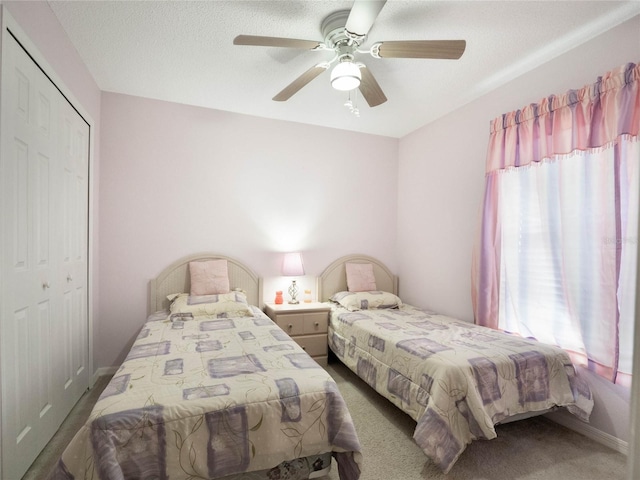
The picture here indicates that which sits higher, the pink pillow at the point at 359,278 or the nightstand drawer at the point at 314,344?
the pink pillow at the point at 359,278

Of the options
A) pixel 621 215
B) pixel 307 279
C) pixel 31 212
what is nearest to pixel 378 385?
pixel 307 279

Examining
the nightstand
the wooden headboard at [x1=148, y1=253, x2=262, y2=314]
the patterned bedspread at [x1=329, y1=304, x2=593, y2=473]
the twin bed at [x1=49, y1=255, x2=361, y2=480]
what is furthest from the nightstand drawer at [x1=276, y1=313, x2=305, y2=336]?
the twin bed at [x1=49, y1=255, x2=361, y2=480]

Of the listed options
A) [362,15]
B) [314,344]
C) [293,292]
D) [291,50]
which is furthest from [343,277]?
[362,15]

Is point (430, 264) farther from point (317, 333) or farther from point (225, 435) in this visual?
point (225, 435)

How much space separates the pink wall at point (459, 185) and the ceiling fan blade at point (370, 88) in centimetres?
120

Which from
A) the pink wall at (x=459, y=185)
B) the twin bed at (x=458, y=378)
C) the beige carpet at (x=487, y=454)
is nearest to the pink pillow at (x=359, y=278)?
the pink wall at (x=459, y=185)

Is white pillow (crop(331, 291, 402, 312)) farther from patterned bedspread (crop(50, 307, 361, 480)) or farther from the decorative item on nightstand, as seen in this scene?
patterned bedspread (crop(50, 307, 361, 480))

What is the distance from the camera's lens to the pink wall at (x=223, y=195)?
3.22m

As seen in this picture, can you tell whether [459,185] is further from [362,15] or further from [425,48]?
[362,15]

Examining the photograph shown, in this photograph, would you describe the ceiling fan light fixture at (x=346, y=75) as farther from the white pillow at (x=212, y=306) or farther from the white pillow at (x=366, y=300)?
the white pillow at (x=366, y=300)

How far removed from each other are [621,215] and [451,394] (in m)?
1.49

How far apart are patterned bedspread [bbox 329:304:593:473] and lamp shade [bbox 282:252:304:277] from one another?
1.12 meters

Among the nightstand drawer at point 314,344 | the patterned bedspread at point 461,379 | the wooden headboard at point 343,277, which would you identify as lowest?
the nightstand drawer at point 314,344

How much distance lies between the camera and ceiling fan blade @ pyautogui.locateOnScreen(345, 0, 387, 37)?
5.32 ft
